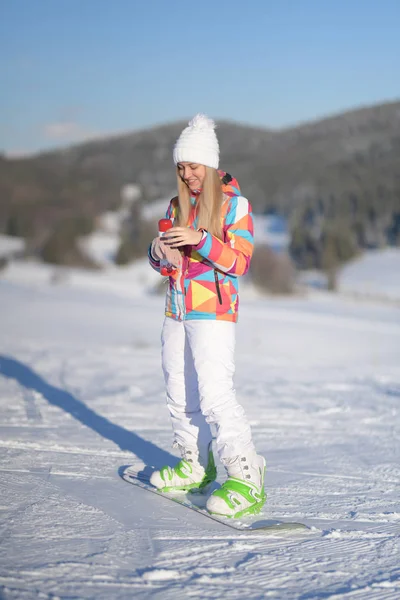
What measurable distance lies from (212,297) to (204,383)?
36cm

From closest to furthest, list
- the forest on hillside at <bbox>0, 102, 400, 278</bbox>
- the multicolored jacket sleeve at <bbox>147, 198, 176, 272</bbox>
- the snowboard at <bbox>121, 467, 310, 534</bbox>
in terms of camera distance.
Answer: the snowboard at <bbox>121, 467, 310, 534</bbox> → the multicolored jacket sleeve at <bbox>147, 198, 176, 272</bbox> → the forest on hillside at <bbox>0, 102, 400, 278</bbox>

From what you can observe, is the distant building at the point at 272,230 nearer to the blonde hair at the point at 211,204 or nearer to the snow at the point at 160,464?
the snow at the point at 160,464

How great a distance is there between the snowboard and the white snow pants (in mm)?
237

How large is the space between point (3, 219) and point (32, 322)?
107ft

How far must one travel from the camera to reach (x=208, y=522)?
2617 millimetres

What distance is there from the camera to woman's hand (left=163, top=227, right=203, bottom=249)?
8.38 feet

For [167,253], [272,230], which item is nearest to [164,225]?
[167,253]

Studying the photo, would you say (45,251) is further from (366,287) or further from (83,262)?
(366,287)

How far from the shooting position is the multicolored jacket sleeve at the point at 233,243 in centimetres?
258

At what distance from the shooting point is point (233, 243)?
2719mm

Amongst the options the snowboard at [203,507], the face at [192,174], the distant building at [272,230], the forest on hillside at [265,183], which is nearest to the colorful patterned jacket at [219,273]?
the face at [192,174]

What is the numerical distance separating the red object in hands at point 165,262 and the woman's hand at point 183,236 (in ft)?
0.46

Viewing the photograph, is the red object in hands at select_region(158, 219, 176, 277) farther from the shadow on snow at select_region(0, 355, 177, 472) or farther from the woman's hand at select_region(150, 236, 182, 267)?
the shadow on snow at select_region(0, 355, 177, 472)

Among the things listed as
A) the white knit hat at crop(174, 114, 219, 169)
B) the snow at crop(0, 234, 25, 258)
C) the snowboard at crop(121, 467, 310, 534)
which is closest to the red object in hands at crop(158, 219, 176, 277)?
the white knit hat at crop(174, 114, 219, 169)
